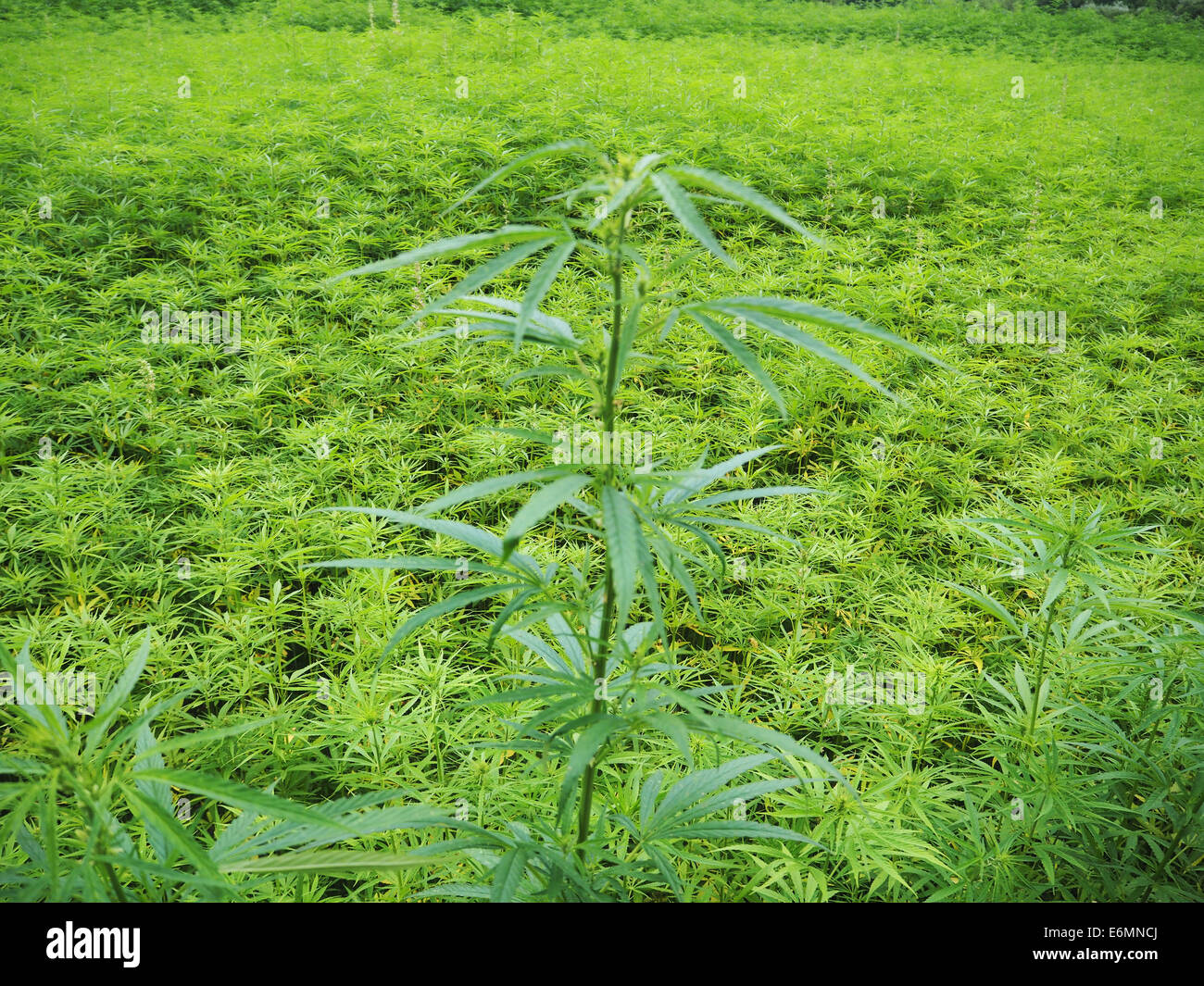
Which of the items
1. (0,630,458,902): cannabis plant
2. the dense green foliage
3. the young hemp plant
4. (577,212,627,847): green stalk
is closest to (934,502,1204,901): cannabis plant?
the dense green foliage

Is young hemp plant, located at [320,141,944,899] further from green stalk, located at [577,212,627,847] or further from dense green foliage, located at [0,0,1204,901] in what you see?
dense green foliage, located at [0,0,1204,901]

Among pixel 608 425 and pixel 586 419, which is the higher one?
pixel 608 425

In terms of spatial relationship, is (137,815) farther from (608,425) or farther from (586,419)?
(586,419)

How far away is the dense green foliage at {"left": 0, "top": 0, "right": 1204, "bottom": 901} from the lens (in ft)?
5.43

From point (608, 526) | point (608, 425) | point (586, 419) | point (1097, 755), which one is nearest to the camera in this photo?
point (608, 526)

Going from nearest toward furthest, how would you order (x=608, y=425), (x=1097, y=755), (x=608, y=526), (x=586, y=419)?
(x=608, y=526) → (x=608, y=425) → (x=1097, y=755) → (x=586, y=419)

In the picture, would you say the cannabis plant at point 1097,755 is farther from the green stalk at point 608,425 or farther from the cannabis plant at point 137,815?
the cannabis plant at point 137,815

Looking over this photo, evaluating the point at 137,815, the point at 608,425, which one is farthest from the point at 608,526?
the point at 137,815

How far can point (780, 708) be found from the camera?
6.87ft

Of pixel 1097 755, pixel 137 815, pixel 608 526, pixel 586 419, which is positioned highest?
pixel 608 526

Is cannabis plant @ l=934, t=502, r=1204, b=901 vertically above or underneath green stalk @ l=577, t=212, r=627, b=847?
underneath

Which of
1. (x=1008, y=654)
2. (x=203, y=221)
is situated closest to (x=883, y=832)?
(x=1008, y=654)

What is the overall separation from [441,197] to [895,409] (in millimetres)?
2986

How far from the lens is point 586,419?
10.4 feet
